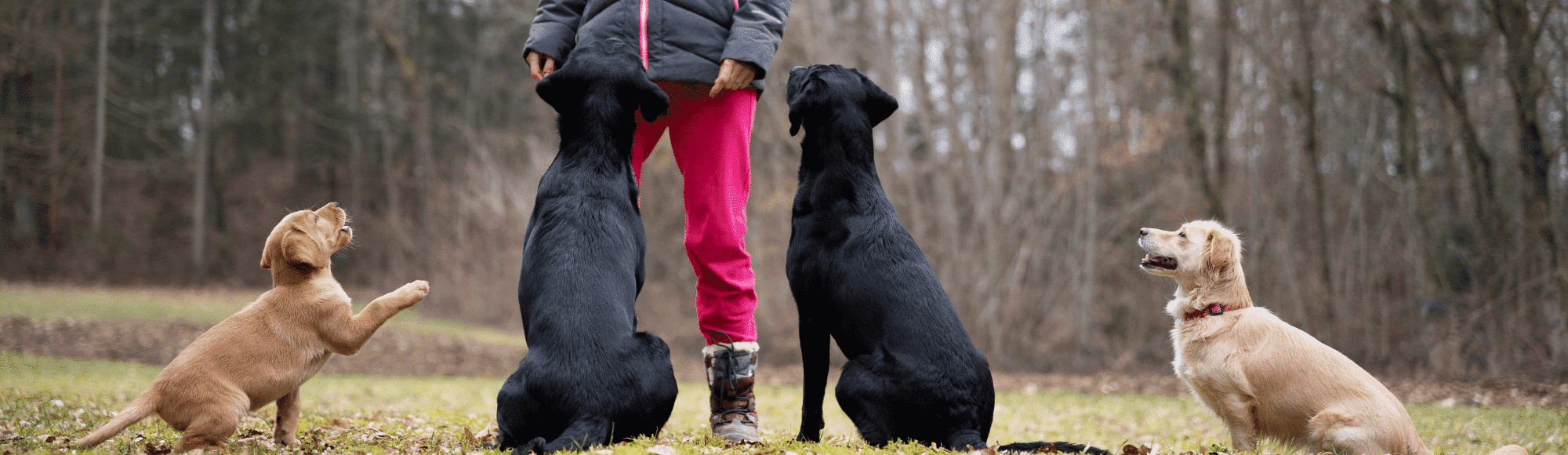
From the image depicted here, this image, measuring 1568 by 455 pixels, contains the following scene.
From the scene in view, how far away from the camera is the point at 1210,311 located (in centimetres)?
354

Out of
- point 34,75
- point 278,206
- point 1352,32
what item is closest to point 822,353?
point 1352,32

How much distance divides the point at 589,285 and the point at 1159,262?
2292 mm

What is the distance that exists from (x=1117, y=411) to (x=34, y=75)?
22.3 metres

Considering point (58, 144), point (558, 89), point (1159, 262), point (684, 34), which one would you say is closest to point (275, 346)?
point (558, 89)

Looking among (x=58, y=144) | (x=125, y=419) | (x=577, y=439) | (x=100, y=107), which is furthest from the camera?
(x=100, y=107)

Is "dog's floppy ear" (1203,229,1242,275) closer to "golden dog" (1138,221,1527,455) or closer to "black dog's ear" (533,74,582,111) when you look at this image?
"golden dog" (1138,221,1527,455)

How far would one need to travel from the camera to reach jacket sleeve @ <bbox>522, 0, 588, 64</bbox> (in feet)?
11.0

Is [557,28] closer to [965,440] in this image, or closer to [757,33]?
[757,33]

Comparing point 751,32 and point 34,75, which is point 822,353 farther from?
point 34,75

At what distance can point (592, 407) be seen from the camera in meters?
2.60

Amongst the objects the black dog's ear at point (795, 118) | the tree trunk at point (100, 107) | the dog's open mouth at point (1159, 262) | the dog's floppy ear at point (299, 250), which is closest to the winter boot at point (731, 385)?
the black dog's ear at point (795, 118)

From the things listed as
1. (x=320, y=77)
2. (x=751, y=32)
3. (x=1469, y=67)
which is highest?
(x=320, y=77)

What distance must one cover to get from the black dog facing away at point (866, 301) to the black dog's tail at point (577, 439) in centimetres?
75

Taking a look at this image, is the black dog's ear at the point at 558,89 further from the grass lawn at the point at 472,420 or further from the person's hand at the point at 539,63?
the grass lawn at the point at 472,420
